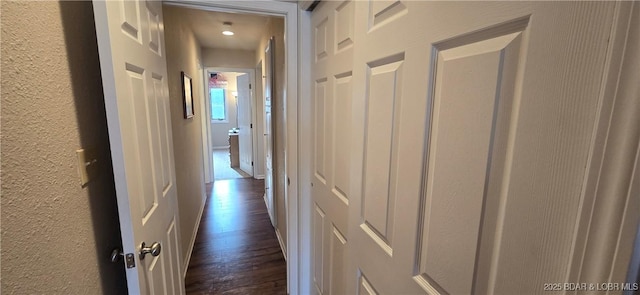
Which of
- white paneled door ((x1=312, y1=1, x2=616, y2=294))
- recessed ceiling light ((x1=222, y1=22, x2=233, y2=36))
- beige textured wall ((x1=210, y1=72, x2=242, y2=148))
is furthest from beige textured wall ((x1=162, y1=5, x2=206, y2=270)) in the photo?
beige textured wall ((x1=210, y1=72, x2=242, y2=148))

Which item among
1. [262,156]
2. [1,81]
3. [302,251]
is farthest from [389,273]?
[262,156]

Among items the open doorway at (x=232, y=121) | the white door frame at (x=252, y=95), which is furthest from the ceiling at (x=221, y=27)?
the open doorway at (x=232, y=121)

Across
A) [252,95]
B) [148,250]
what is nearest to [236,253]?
[148,250]

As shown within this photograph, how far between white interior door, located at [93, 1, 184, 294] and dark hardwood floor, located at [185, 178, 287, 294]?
88 centimetres

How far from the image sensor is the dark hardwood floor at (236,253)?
208 centimetres

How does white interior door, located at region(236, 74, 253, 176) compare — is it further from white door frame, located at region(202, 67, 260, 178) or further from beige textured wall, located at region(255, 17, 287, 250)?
beige textured wall, located at region(255, 17, 287, 250)

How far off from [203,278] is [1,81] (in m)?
2.01

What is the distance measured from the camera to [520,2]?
16.3 inches

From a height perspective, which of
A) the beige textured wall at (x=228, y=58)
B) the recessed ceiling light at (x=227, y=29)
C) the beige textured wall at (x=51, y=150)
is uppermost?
the recessed ceiling light at (x=227, y=29)

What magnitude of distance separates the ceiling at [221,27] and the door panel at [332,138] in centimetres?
152

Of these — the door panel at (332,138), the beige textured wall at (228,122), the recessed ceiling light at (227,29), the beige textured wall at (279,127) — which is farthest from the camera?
the beige textured wall at (228,122)

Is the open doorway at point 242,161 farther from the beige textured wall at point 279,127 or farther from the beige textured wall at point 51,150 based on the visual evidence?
the beige textured wall at point 51,150

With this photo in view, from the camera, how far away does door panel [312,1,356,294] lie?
114cm

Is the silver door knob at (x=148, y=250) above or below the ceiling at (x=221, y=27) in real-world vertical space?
below
